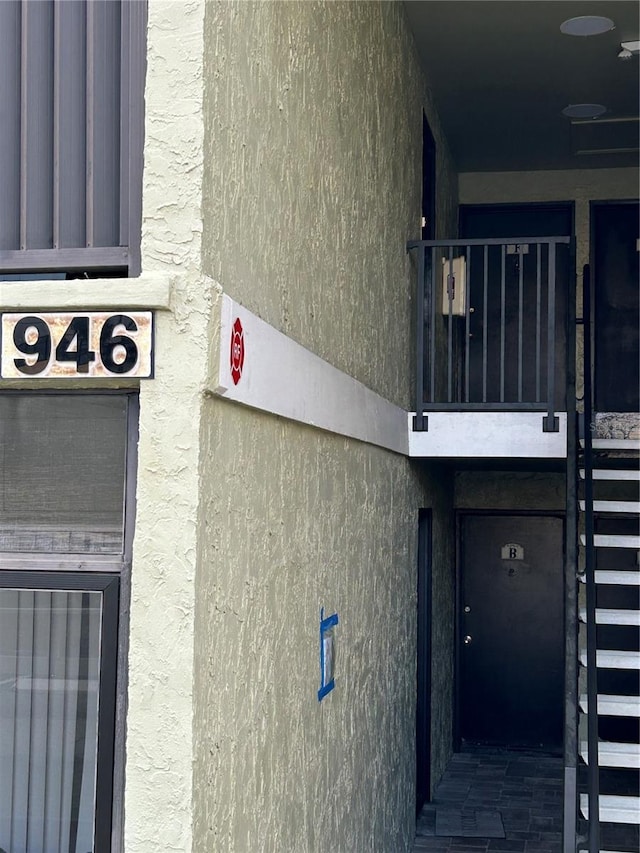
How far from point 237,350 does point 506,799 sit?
222 inches

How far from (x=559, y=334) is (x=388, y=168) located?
13.0ft

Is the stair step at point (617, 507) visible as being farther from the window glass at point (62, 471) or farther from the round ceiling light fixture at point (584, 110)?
the window glass at point (62, 471)

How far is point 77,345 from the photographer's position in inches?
100

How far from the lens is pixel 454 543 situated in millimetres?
9039

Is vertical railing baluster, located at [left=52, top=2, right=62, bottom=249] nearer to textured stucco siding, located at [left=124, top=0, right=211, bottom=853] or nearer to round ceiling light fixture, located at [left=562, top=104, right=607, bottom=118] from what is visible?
textured stucco siding, located at [left=124, top=0, right=211, bottom=853]

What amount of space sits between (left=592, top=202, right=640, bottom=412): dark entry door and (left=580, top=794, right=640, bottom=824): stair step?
15.7ft

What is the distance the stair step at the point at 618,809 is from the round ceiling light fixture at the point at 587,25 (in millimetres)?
4486

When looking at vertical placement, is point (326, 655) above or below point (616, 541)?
below

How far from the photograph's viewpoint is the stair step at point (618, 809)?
4.64 meters

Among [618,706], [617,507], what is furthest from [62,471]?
[617,507]

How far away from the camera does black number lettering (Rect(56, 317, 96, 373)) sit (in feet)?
8.31

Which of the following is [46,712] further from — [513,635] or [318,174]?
[513,635]

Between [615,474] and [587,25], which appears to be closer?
[615,474]

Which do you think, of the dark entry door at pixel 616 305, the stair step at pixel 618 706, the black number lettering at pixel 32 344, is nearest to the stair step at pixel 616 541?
the stair step at pixel 618 706
